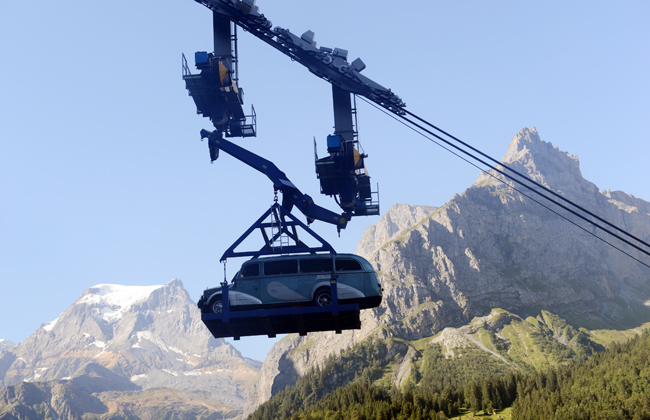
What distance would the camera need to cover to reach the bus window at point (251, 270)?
2281 cm

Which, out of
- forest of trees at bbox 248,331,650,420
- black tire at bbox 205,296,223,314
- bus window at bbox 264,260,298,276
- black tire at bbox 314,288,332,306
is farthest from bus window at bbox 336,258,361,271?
forest of trees at bbox 248,331,650,420

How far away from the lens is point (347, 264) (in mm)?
23188

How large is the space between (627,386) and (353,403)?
83.2 metres

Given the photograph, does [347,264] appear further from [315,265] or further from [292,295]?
[292,295]

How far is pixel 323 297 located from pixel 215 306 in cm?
475

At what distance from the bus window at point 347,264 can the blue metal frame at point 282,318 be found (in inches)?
37.2

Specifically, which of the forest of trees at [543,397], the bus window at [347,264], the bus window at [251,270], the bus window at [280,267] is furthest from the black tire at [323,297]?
the forest of trees at [543,397]

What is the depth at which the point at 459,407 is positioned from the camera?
6973 inches

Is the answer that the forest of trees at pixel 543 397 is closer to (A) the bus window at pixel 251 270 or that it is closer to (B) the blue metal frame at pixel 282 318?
(B) the blue metal frame at pixel 282 318

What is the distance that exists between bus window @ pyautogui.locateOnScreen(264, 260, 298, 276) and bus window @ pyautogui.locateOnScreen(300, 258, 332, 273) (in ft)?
1.15

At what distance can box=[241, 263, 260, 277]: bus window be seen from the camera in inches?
898

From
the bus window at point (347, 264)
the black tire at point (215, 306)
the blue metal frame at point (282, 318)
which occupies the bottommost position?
the blue metal frame at point (282, 318)

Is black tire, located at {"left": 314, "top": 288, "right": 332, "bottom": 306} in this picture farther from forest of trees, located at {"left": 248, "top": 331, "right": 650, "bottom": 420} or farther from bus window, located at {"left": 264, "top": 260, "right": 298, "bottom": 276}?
forest of trees, located at {"left": 248, "top": 331, "right": 650, "bottom": 420}

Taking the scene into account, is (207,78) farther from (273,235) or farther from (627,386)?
(627,386)
